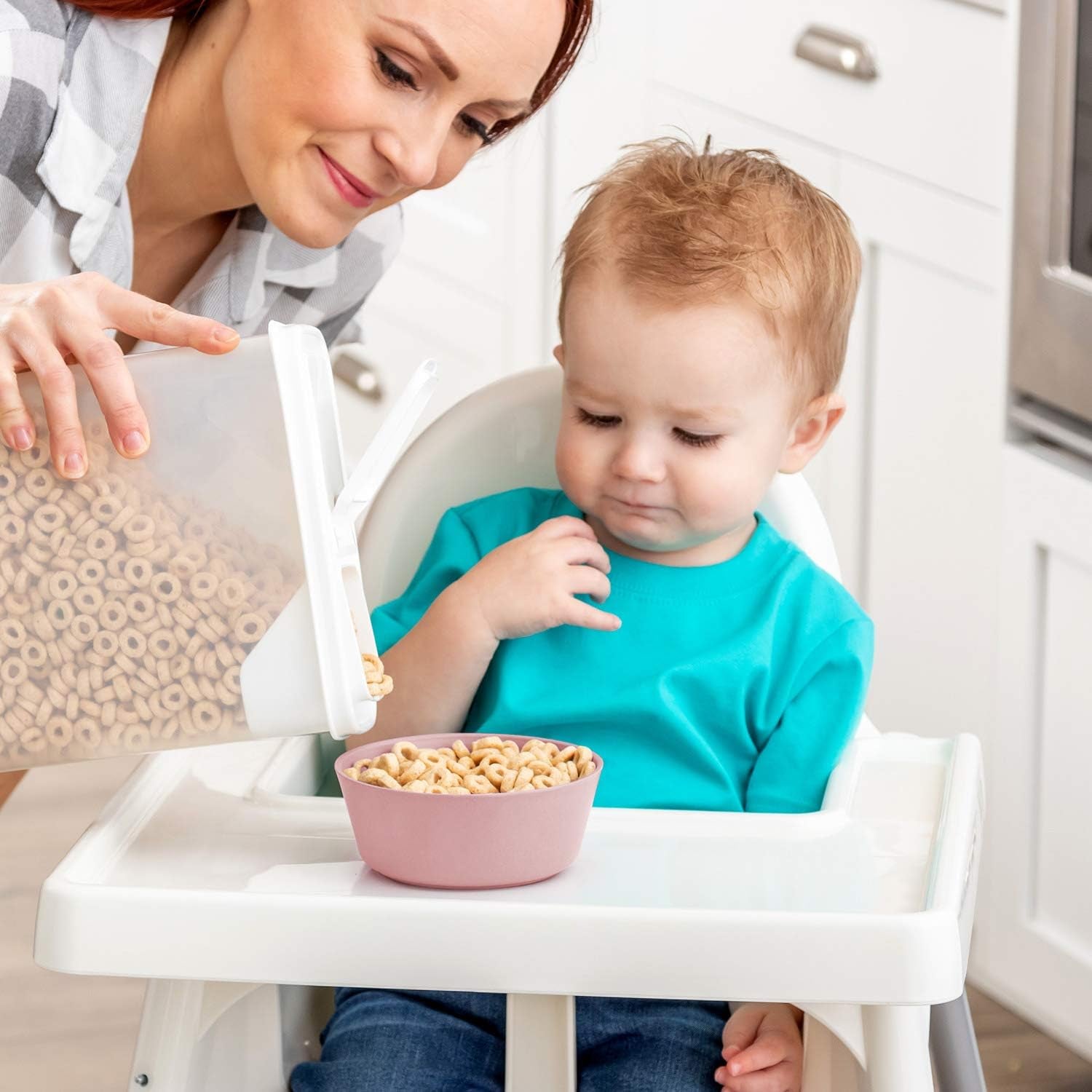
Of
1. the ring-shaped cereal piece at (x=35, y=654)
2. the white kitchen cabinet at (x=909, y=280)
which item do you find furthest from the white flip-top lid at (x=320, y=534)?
the white kitchen cabinet at (x=909, y=280)

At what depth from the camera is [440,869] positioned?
2.54 feet

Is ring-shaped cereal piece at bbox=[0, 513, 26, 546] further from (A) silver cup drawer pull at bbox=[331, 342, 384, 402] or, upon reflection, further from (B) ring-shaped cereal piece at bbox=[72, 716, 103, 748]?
(A) silver cup drawer pull at bbox=[331, 342, 384, 402]

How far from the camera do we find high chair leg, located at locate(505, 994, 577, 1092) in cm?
79

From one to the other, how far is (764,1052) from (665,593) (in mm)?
301

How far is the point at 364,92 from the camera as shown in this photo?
113 cm

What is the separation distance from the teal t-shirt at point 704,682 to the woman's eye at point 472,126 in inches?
13.6

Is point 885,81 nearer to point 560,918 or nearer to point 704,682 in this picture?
point 704,682

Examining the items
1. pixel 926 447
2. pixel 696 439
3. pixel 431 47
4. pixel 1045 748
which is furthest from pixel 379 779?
pixel 926 447

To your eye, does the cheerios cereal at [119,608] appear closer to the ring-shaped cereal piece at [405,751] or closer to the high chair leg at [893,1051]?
the ring-shaped cereal piece at [405,751]

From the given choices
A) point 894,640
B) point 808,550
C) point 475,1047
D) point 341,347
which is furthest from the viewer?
point 341,347

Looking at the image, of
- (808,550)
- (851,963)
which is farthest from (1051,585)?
(851,963)

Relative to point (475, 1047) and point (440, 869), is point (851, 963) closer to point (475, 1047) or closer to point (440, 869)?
point (440, 869)

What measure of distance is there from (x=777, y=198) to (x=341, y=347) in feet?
5.89

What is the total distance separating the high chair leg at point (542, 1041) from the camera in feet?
2.59
